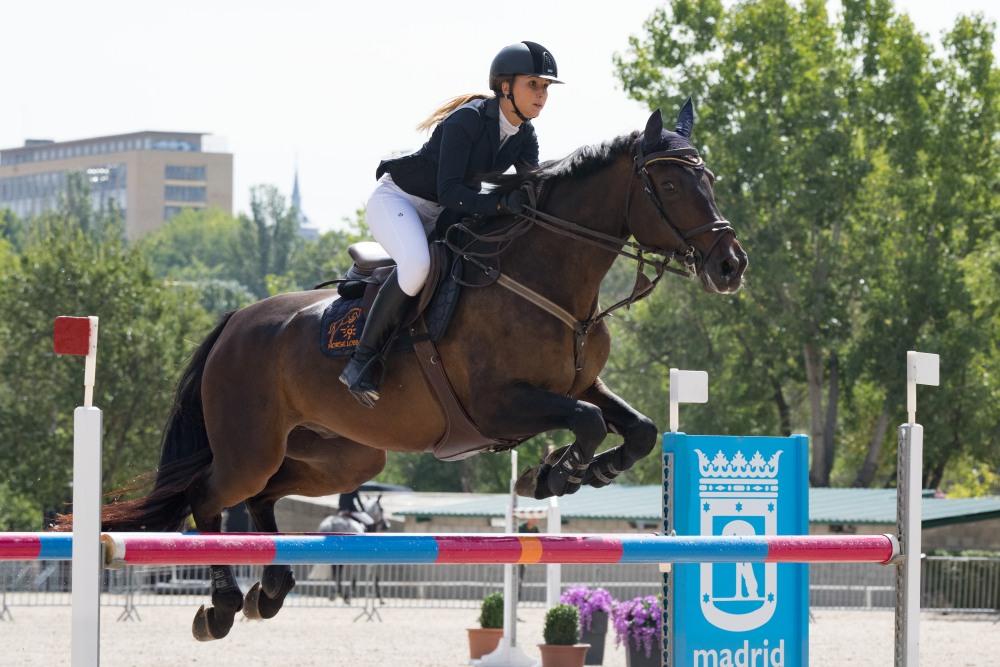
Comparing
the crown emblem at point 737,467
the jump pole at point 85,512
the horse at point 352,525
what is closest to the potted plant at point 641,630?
the crown emblem at point 737,467

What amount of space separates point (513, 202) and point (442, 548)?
1.62 meters

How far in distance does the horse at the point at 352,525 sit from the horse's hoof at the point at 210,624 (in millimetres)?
11139

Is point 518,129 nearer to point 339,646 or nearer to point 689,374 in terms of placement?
point 689,374

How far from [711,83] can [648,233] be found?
2921 cm

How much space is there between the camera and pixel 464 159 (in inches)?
219

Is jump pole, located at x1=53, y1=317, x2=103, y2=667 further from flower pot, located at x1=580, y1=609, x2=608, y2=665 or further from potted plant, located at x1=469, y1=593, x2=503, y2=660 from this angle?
flower pot, located at x1=580, y1=609, x2=608, y2=665

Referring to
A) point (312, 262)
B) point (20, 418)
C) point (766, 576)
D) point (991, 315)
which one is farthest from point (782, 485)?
point (312, 262)

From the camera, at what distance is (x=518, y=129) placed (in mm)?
5832

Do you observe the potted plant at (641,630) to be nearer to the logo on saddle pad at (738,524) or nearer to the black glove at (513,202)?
the logo on saddle pad at (738,524)

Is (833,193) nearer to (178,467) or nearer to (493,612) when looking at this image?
(493,612)

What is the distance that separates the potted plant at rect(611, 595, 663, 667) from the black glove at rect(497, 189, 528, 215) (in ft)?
18.5

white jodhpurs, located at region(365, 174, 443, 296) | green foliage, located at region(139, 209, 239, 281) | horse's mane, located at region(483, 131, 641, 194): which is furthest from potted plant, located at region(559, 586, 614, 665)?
green foliage, located at region(139, 209, 239, 281)

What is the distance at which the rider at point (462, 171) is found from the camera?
18.2ft

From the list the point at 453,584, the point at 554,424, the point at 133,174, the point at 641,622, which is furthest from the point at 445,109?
the point at 133,174
